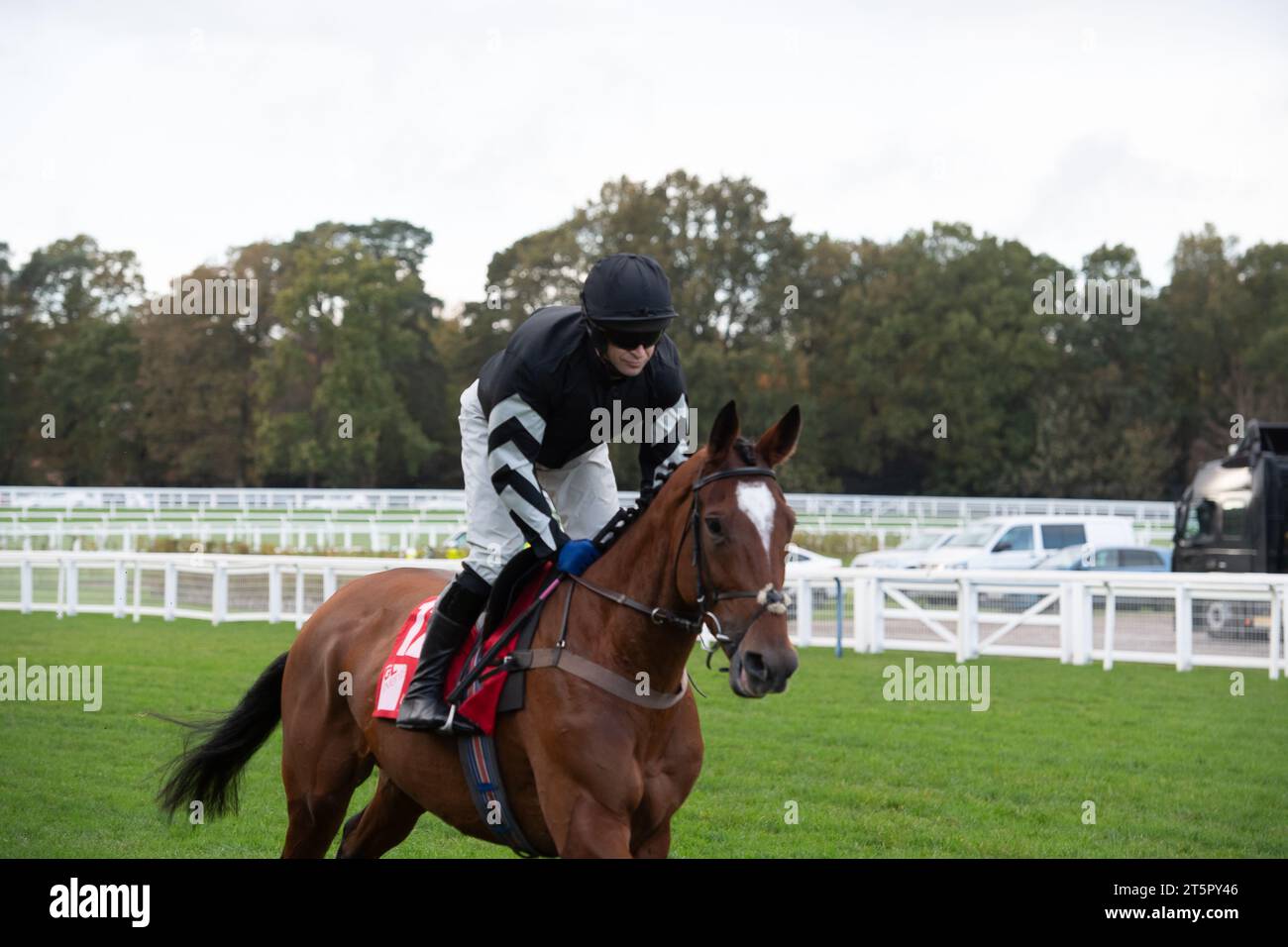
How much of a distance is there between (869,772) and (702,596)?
5.59 m

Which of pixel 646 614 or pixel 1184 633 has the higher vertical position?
pixel 646 614

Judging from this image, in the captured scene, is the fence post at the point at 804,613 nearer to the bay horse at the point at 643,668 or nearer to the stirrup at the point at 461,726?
the bay horse at the point at 643,668

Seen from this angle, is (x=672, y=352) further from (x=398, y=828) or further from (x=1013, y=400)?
(x=1013, y=400)

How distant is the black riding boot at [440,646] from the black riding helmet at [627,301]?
100 centimetres

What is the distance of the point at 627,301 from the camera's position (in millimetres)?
4352

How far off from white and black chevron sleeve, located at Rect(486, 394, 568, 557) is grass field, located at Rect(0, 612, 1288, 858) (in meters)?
2.90

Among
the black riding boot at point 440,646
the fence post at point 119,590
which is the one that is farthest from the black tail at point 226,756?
the fence post at point 119,590

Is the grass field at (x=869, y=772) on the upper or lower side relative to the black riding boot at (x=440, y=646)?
lower

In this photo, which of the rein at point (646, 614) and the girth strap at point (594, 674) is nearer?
the rein at point (646, 614)

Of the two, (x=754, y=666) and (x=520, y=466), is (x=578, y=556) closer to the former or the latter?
(x=520, y=466)

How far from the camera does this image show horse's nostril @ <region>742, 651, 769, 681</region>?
145 inches

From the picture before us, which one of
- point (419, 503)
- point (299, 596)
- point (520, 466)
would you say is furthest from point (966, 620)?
point (419, 503)

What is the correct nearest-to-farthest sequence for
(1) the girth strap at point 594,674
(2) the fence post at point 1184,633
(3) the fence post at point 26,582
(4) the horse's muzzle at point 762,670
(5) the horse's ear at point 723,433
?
(4) the horse's muzzle at point 762,670, (5) the horse's ear at point 723,433, (1) the girth strap at point 594,674, (2) the fence post at point 1184,633, (3) the fence post at point 26,582

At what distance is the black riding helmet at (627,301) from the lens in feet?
14.3
